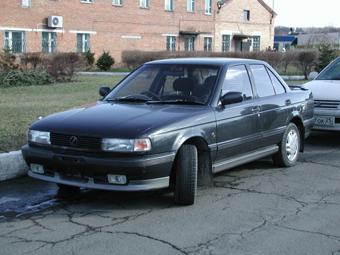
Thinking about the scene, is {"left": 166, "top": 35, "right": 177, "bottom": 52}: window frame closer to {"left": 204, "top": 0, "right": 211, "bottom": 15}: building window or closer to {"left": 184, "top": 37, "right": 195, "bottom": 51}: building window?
{"left": 184, "top": 37, "right": 195, "bottom": 51}: building window

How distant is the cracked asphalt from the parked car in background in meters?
0.33

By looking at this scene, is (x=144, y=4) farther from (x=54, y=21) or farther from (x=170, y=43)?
(x=54, y=21)

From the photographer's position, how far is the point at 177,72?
7.10 meters

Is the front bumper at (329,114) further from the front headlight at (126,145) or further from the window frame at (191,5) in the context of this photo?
the window frame at (191,5)

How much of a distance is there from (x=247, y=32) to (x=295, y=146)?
168ft

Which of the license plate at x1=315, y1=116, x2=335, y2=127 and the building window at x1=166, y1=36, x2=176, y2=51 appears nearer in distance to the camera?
the license plate at x1=315, y1=116, x2=335, y2=127

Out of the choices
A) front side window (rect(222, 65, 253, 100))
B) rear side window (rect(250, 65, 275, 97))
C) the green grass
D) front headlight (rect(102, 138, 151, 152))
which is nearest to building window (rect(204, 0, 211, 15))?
the green grass

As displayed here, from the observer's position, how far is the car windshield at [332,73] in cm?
1109

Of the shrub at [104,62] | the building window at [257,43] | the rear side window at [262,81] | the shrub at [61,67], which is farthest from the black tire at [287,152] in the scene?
the building window at [257,43]

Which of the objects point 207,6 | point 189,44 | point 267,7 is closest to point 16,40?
point 189,44

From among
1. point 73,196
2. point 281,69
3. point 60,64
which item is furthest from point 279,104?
point 281,69

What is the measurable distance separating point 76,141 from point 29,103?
8790 millimetres

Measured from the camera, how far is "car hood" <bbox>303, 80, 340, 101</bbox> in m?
9.92

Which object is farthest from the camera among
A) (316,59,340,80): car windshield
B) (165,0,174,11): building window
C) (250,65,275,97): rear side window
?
(165,0,174,11): building window
